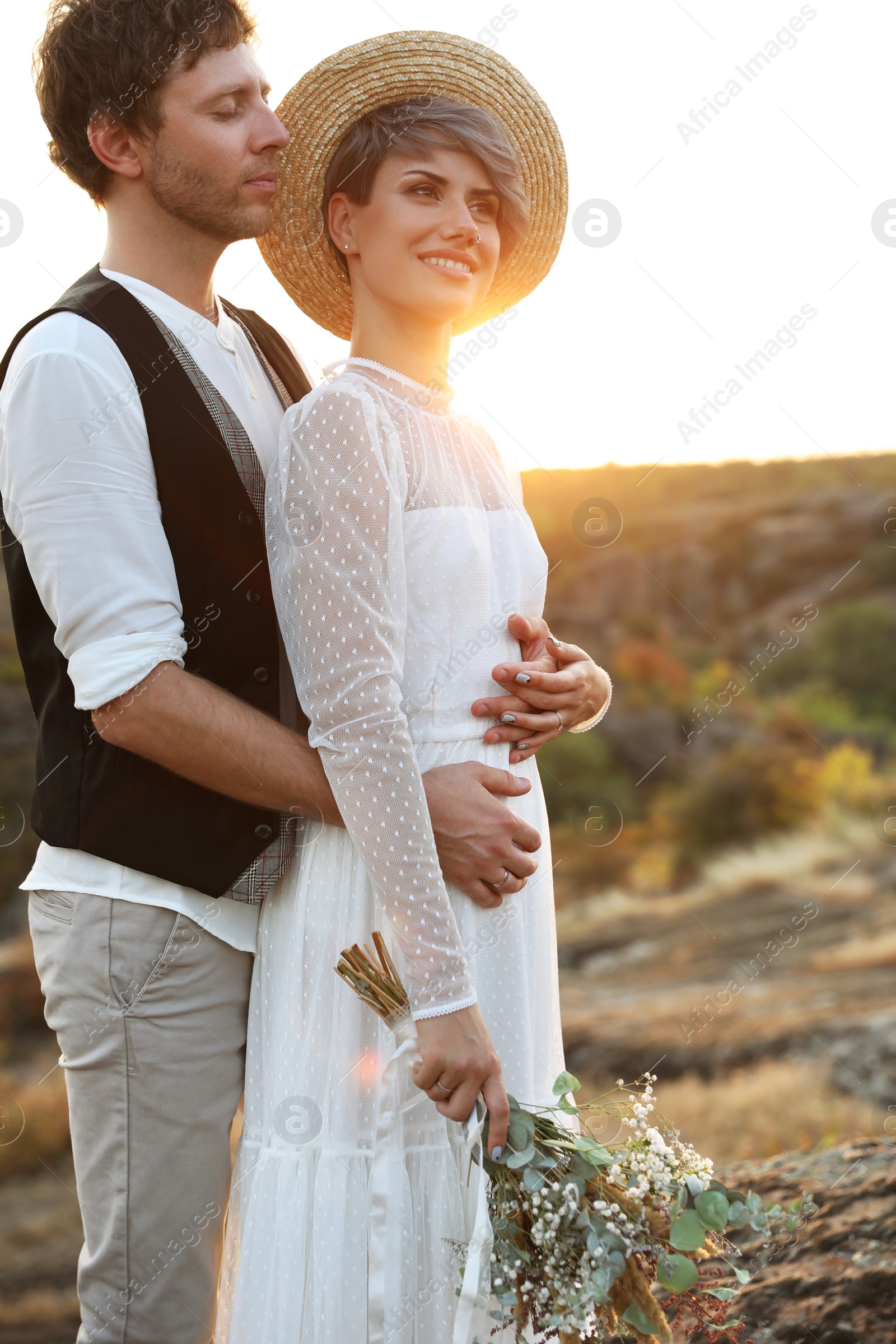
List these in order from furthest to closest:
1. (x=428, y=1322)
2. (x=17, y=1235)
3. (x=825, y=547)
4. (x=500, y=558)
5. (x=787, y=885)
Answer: (x=825, y=547), (x=787, y=885), (x=17, y=1235), (x=500, y=558), (x=428, y=1322)

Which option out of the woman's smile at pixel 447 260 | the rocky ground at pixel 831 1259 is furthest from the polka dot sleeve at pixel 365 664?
the rocky ground at pixel 831 1259

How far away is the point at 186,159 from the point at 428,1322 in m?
1.90

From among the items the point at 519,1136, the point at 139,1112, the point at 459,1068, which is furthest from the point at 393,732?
the point at 139,1112

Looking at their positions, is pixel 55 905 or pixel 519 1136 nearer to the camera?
pixel 519 1136

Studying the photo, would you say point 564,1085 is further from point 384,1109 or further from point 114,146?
point 114,146

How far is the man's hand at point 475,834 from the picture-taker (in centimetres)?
166

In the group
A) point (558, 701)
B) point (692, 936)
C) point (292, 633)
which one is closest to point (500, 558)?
point (558, 701)

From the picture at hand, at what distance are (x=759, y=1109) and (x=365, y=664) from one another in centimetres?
545

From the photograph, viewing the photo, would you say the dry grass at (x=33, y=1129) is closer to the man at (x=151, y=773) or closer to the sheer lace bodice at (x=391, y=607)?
the man at (x=151, y=773)

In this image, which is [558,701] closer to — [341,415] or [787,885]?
[341,415]

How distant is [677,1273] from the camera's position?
4.99 ft

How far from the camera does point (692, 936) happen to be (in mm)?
10602

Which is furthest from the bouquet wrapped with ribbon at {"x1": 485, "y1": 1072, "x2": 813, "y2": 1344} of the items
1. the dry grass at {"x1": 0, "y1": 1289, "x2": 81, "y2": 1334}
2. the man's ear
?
the dry grass at {"x1": 0, "y1": 1289, "x2": 81, "y2": 1334}

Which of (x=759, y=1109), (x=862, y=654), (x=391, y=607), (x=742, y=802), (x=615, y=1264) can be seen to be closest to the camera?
(x=615, y=1264)
